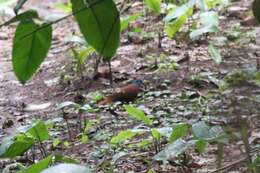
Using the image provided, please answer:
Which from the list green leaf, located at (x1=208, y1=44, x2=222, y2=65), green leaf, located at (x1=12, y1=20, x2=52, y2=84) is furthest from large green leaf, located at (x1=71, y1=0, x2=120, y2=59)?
green leaf, located at (x1=208, y1=44, x2=222, y2=65)

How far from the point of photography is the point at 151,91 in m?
3.01

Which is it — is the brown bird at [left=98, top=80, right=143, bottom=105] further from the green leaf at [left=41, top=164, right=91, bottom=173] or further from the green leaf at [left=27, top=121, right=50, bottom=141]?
the green leaf at [left=41, top=164, right=91, bottom=173]

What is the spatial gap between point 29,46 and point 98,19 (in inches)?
6.2

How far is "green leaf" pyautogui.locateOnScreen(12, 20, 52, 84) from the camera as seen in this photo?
1206 mm

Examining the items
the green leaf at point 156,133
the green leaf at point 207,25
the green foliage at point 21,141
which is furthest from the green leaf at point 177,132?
the green leaf at point 207,25

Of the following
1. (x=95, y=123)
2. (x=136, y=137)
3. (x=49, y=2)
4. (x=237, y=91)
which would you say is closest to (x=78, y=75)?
(x=95, y=123)

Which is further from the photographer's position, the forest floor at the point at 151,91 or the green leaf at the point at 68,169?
the forest floor at the point at 151,91

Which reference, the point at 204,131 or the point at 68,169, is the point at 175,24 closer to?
the point at 204,131

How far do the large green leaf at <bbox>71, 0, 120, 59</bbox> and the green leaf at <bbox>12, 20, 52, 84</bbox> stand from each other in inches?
3.0

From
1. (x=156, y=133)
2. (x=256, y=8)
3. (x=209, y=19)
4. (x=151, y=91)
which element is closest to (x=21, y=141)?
(x=156, y=133)

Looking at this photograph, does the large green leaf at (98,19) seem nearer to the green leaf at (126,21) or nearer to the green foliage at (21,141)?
the green foliage at (21,141)

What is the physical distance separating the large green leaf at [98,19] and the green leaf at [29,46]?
3.0 inches

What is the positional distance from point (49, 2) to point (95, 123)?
13.4ft

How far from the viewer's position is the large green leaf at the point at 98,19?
1.23 m
